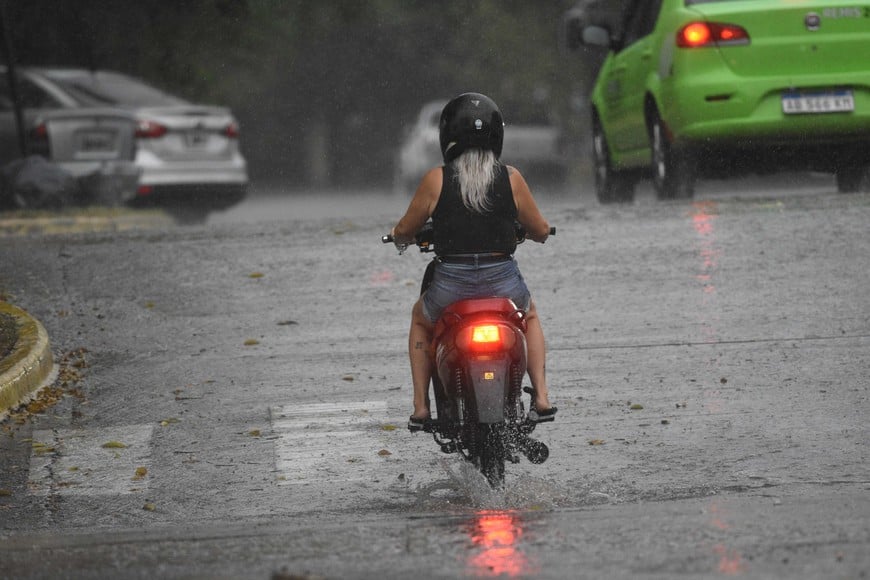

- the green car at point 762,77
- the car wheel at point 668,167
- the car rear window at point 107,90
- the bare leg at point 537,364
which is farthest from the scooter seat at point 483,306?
the car rear window at point 107,90

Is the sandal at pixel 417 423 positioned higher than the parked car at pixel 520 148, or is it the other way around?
the sandal at pixel 417 423

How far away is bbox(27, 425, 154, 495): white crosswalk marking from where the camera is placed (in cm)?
756

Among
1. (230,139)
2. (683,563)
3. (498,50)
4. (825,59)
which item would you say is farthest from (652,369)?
(498,50)

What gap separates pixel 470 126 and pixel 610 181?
979 cm

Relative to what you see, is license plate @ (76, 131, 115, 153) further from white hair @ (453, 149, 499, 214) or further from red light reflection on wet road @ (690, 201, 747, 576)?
white hair @ (453, 149, 499, 214)

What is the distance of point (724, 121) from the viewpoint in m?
14.0

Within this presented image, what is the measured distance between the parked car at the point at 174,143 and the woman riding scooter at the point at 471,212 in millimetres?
12512

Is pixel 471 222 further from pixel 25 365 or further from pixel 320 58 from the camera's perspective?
pixel 320 58

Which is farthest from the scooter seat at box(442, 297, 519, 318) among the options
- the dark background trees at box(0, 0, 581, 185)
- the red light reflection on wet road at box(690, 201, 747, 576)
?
the dark background trees at box(0, 0, 581, 185)

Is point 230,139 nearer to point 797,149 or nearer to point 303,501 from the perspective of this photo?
point 797,149

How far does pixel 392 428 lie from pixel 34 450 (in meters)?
1.61

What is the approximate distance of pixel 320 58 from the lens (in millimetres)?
55625

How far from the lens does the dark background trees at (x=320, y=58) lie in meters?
26.0

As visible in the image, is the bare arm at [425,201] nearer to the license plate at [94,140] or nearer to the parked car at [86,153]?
the parked car at [86,153]
